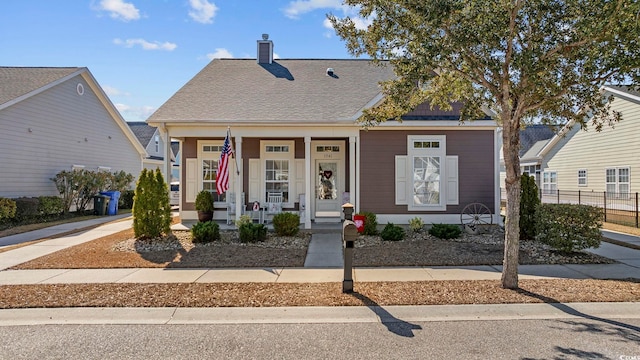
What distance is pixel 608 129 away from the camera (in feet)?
58.3

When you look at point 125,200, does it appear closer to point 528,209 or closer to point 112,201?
point 112,201

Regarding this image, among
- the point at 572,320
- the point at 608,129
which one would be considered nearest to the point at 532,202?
the point at 572,320

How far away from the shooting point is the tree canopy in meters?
4.93

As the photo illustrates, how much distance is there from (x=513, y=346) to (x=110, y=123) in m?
21.9

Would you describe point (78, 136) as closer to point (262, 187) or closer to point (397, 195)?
point (262, 187)

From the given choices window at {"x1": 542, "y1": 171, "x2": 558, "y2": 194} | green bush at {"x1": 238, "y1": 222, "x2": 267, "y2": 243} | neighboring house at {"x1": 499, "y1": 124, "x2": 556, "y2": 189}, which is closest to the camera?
green bush at {"x1": 238, "y1": 222, "x2": 267, "y2": 243}

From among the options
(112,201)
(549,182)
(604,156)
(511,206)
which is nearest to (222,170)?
(511,206)

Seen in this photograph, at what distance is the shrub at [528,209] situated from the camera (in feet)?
30.3

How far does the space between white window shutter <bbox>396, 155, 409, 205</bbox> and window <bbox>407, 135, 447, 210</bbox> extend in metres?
0.16

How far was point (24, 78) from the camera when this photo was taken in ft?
53.3

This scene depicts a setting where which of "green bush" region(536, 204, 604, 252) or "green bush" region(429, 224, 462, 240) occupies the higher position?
"green bush" region(536, 204, 604, 252)

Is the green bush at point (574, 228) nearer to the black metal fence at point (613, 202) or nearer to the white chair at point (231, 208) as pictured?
the black metal fence at point (613, 202)

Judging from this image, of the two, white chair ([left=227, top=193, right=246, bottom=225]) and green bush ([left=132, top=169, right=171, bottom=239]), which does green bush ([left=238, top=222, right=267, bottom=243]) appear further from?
white chair ([left=227, top=193, right=246, bottom=225])

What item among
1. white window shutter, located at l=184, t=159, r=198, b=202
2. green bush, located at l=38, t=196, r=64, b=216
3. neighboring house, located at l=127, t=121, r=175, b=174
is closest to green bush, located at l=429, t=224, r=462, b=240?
white window shutter, located at l=184, t=159, r=198, b=202
